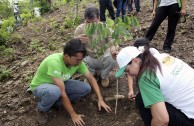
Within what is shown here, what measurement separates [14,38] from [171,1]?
446 centimetres

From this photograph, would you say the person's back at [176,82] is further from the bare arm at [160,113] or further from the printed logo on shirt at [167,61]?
the bare arm at [160,113]

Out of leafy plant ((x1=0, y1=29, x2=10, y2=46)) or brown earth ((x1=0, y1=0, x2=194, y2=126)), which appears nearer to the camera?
brown earth ((x1=0, y1=0, x2=194, y2=126))

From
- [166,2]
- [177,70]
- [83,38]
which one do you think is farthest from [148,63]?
[166,2]

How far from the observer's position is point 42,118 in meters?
3.36

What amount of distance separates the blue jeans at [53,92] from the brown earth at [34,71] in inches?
7.5

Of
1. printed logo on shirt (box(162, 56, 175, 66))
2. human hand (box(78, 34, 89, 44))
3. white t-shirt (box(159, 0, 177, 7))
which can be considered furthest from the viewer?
white t-shirt (box(159, 0, 177, 7))

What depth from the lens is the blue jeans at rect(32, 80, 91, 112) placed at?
303 centimetres

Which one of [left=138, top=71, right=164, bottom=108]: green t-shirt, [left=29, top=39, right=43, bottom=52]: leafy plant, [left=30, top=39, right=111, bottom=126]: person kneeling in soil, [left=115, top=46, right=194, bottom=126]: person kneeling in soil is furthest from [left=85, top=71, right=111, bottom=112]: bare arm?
[left=29, top=39, right=43, bottom=52]: leafy plant

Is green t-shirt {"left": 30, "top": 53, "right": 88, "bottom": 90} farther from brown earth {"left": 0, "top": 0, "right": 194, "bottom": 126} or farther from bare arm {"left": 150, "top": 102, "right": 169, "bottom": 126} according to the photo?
bare arm {"left": 150, "top": 102, "right": 169, "bottom": 126}

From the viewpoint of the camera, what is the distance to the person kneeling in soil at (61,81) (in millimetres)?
2838

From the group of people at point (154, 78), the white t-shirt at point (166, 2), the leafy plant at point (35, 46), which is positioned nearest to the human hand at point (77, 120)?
the group of people at point (154, 78)

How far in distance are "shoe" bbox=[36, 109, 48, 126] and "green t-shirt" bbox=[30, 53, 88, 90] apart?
1.33 feet

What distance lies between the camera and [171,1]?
161 inches

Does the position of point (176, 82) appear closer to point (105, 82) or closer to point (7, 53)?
point (105, 82)
